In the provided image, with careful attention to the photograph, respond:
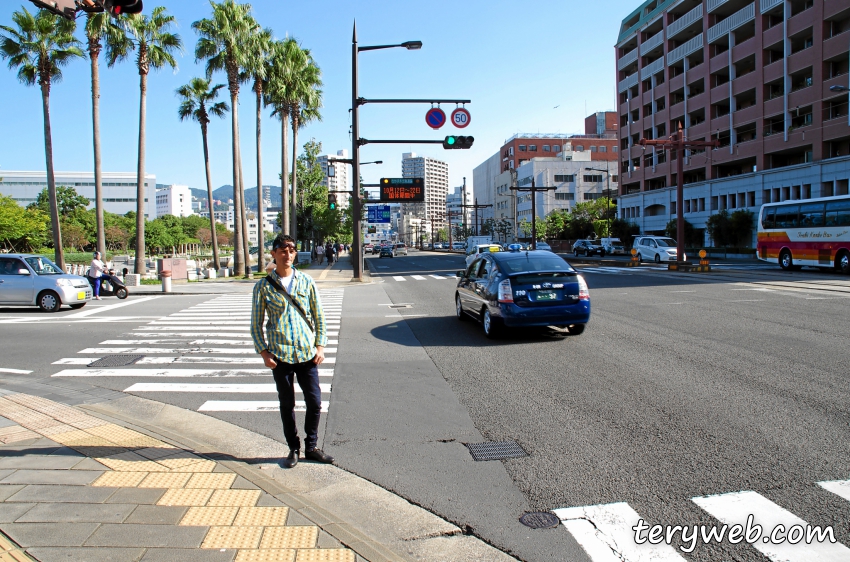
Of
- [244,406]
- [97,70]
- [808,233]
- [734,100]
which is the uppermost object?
[734,100]

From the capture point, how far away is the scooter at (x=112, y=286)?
21.9m

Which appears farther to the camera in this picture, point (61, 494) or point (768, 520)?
point (61, 494)

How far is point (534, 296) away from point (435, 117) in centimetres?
1315

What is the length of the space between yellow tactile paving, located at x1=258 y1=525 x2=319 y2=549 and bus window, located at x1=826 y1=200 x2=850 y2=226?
28372 mm

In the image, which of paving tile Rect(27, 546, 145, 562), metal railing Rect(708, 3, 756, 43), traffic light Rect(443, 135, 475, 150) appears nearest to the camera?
paving tile Rect(27, 546, 145, 562)

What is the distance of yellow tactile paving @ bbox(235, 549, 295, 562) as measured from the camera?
11.4 ft

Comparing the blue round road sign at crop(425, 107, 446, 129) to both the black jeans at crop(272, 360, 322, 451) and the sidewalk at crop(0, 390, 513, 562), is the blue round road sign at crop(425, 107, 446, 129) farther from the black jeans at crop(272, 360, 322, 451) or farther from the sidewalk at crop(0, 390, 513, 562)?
the black jeans at crop(272, 360, 322, 451)

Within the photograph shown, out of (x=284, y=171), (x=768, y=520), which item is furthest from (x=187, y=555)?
(x=284, y=171)

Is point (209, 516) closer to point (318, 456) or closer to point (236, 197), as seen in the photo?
point (318, 456)

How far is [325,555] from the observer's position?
351 cm

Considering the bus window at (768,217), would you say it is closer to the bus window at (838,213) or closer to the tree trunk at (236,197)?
the bus window at (838,213)

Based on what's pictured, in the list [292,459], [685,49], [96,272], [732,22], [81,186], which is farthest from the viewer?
[81,186]

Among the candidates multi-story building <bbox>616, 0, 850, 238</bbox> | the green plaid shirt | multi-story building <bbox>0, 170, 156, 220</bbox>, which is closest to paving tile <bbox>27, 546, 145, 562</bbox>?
the green plaid shirt

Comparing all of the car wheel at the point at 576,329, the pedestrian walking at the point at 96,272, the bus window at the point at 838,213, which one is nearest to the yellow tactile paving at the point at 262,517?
the car wheel at the point at 576,329
